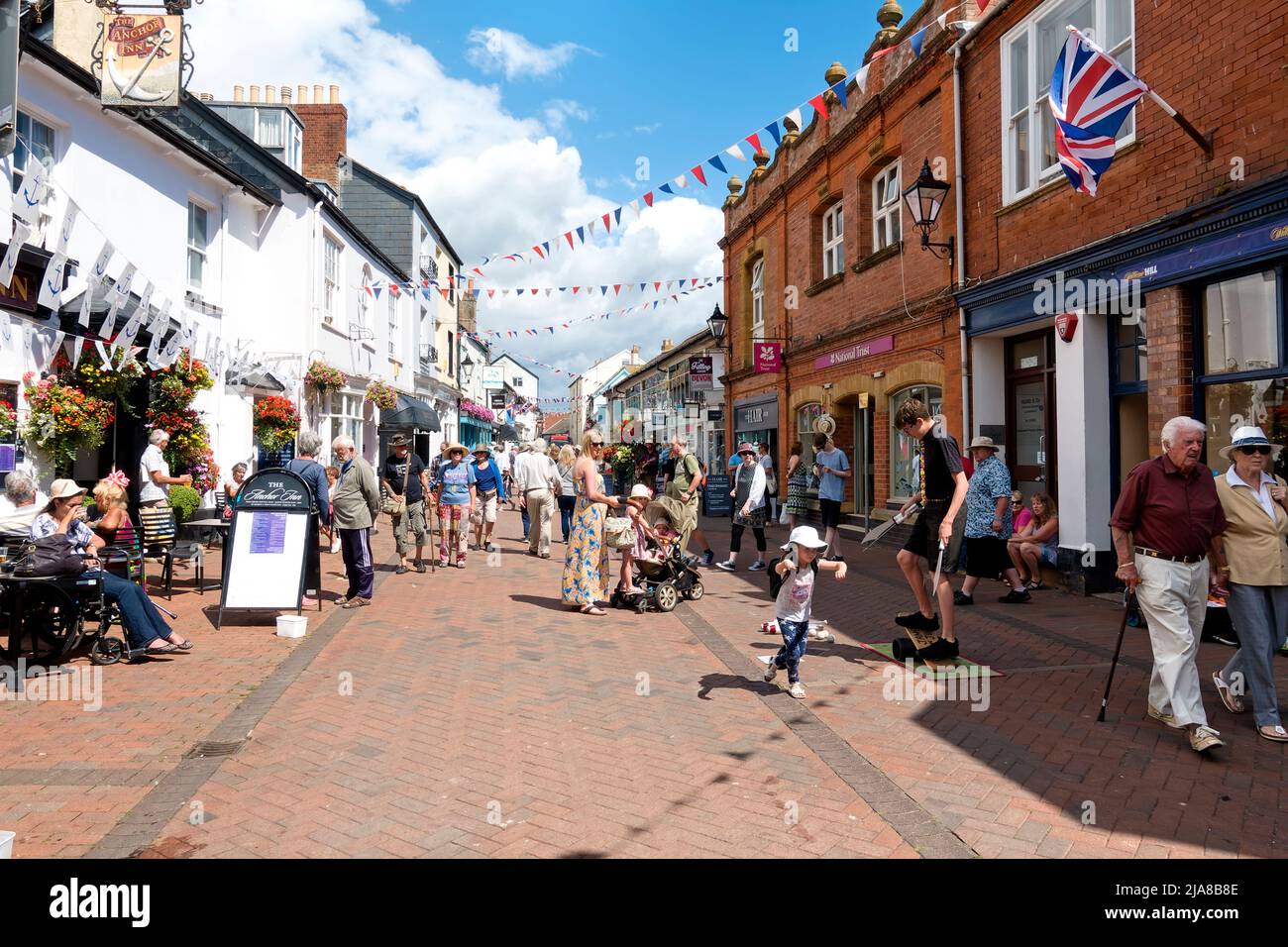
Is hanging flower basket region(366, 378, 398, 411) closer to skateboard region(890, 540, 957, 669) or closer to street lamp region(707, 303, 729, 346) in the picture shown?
street lamp region(707, 303, 729, 346)

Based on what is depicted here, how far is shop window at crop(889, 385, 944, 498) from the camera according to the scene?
13.2m

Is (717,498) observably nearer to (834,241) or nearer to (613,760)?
(834,241)

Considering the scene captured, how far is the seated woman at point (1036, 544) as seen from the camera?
9.25 meters

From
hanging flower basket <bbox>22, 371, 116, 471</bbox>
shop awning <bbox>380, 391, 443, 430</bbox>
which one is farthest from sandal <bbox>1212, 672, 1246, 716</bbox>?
shop awning <bbox>380, 391, 443, 430</bbox>

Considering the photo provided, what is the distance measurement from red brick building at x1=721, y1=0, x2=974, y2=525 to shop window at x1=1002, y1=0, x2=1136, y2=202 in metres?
1.23

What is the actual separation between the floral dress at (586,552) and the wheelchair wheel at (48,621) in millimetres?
4093

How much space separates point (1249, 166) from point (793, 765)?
6543 mm

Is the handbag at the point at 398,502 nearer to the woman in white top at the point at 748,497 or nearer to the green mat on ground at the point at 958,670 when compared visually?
the woman in white top at the point at 748,497

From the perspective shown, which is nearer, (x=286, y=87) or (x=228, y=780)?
(x=228, y=780)

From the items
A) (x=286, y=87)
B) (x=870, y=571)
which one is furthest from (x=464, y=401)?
(x=870, y=571)

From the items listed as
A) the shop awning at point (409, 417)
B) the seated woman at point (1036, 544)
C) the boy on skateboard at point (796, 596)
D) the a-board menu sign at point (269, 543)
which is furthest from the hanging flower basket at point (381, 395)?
the boy on skateboard at point (796, 596)

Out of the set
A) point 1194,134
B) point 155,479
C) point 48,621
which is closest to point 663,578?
point 48,621

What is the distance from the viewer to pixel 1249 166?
695cm

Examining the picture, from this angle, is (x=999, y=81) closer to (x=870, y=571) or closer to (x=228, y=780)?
(x=870, y=571)
